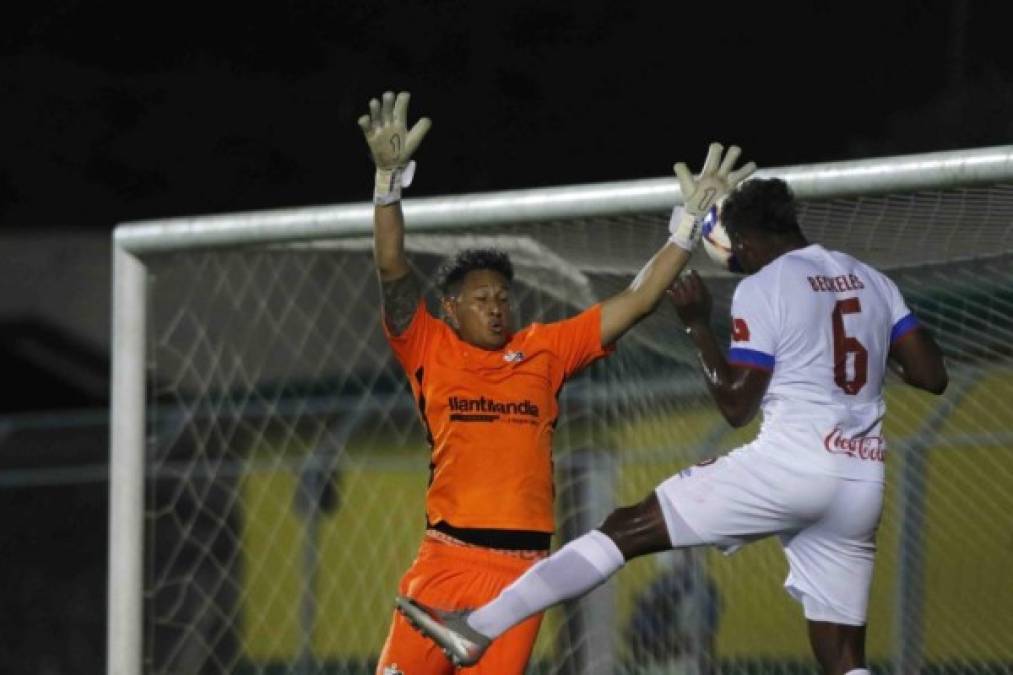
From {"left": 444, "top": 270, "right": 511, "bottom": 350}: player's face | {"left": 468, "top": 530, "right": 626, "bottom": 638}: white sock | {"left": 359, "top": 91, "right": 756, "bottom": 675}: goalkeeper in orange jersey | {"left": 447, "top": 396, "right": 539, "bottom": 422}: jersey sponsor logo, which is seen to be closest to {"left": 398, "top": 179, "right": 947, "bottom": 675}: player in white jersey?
{"left": 468, "top": 530, "right": 626, "bottom": 638}: white sock

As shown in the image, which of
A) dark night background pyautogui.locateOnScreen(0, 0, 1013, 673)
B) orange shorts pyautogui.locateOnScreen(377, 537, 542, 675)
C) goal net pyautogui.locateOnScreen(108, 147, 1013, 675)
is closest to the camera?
orange shorts pyautogui.locateOnScreen(377, 537, 542, 675)

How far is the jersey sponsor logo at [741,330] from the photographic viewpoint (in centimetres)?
466

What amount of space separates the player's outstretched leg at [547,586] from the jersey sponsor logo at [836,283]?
65cm

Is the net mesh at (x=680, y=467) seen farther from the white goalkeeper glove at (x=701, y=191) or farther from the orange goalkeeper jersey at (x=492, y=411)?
the orange goalkeeper jersey at (x=492, y=411)

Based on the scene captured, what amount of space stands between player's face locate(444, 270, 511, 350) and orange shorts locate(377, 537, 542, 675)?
551 mm

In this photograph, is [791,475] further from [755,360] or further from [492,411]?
[492,411]

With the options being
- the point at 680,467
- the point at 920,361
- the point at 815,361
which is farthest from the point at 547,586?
the point at 680,467

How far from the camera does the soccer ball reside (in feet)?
16.5

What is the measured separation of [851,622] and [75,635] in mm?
6885

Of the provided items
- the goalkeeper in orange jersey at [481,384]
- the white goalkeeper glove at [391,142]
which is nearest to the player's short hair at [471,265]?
the goalkeeper in orange jersey at [481,384]

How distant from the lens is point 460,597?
489 centimetres

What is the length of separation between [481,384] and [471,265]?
32 cm

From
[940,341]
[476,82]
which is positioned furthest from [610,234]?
[476,82]

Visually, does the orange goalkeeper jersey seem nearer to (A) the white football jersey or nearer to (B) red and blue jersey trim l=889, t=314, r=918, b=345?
(A) the white football jersey
